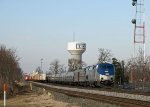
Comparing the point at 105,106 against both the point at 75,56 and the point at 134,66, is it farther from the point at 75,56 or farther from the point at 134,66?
the point at 75,56

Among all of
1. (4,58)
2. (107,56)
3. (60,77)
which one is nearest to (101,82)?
(4,58)

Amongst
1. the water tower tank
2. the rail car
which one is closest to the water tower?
the water tower tank

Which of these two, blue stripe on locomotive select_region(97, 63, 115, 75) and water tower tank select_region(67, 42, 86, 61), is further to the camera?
water tower tank select_region(67, 42, 86, 61)

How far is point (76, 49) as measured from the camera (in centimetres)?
14988

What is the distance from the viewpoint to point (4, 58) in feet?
222

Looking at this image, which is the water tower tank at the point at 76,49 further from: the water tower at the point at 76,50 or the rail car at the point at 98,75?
the rail car at the point at 98,75

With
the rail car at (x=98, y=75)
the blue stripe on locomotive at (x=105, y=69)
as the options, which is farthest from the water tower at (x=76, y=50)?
the blue stripe on locomotive at (x=105, y=69)

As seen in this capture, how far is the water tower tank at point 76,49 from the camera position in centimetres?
14916

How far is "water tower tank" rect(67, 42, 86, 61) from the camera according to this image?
149163mm

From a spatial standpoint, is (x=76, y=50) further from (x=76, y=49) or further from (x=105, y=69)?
(x=105, y=69)

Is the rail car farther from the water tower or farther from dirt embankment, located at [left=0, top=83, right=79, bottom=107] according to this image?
the water tower

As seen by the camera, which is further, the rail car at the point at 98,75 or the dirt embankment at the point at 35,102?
the rail car at the point at 98,75

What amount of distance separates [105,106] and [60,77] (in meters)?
67.1

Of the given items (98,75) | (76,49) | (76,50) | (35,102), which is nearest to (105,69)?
(98,75)
